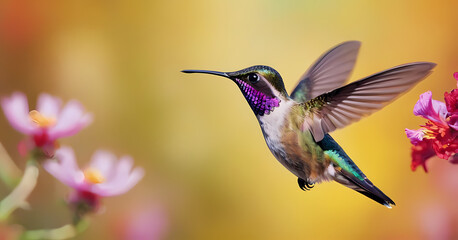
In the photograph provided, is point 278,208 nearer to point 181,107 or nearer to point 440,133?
point 181,107

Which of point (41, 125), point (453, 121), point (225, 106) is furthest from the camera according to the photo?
point (225, 106)

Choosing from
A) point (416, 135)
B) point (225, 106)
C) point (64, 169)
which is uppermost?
point (416, 135)

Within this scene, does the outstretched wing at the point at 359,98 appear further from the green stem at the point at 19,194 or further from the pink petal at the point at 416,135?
the green stem at the point at 19,194

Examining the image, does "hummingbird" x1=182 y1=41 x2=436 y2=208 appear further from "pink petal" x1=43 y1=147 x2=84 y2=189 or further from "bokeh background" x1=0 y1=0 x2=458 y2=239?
"bokeh background" x1=0 y1=0 x2=458 y2=239

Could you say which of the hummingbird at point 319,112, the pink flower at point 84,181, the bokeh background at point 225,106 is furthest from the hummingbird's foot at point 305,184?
the bokeh background at point 225,106

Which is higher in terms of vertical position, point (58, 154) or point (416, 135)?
point (416, 135)

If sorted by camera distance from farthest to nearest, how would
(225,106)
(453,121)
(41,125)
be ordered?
1. (225,106)
2. (41,125)
3. (453,121)

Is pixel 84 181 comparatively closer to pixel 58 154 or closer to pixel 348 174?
pixel 58 154

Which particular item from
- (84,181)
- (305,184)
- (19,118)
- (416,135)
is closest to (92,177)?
(84,181)
